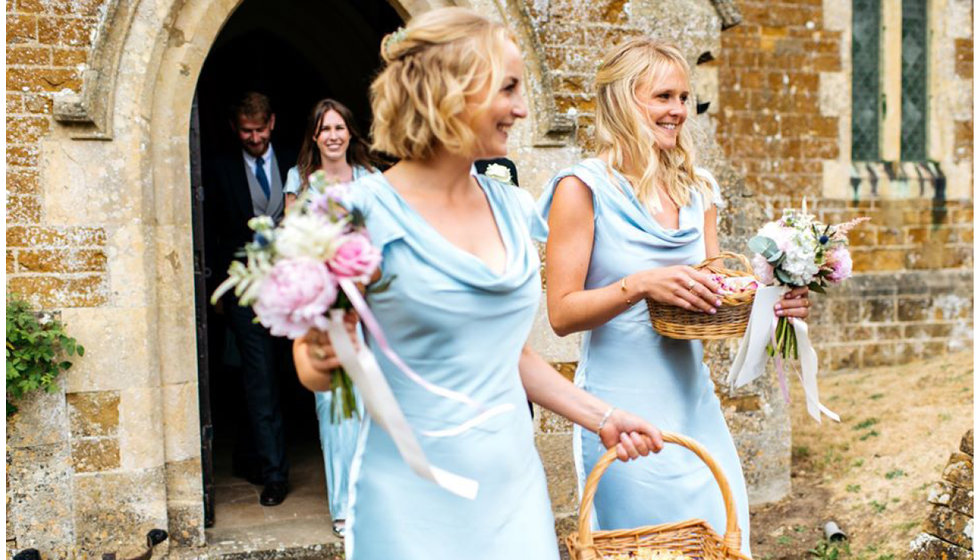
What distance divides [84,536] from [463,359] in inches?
144

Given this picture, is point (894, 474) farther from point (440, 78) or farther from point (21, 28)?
point (21, 28)

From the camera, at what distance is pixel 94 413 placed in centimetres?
504

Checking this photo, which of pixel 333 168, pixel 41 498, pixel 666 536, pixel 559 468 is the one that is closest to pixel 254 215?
pixel 333 168

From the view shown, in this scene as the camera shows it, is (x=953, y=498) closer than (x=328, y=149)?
Yes

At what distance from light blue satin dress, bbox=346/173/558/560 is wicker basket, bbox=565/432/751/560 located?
0.32m

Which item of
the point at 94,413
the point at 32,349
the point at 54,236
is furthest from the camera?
the point at 94,413

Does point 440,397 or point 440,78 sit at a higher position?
point 440,78

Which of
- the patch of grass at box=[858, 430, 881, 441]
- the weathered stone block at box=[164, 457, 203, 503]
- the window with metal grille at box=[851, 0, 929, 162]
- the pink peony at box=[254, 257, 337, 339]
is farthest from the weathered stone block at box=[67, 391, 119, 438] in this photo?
the window with metal grille at box=[851, 0, 929, 162]

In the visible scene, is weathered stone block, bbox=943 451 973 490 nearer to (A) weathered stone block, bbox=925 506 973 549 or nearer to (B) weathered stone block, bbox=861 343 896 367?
(A) weathered stone block, bbox=925 506 973 549

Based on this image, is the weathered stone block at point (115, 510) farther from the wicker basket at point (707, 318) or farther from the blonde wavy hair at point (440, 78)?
the blonde wavy hair at point (440, 78)

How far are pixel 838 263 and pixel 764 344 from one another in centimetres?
34

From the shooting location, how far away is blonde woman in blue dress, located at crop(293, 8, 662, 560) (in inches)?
81.8

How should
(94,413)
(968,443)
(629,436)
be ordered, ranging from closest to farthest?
(629,436) → (968,443) → (94,413)

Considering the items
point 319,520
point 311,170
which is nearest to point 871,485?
point 319,520
